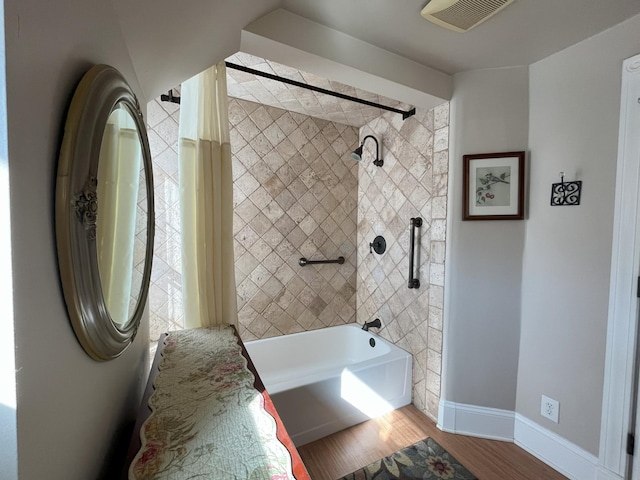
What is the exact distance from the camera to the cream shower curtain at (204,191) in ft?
4.97

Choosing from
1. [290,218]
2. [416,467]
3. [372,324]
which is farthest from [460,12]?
[416,467]

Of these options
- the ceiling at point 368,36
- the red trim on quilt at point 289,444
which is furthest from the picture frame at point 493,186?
the red trim on quilt at point 289,444

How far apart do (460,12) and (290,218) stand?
1.77 m

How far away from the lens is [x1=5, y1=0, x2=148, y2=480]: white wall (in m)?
0.35

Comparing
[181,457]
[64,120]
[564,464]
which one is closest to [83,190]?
[64,120]

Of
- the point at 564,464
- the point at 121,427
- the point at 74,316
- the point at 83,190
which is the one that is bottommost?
the point at 564,464

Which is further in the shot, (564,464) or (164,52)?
(564,464)

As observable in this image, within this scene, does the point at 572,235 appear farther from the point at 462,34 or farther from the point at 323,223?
the point at 323,223

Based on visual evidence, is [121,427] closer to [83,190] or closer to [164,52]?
[83,190]

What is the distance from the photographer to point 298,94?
212 centimetres

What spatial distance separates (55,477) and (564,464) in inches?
90.8

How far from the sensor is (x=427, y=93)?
1.79m

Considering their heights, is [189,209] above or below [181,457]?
above

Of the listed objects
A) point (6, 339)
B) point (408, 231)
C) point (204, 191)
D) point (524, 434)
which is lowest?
point (524, 434)
